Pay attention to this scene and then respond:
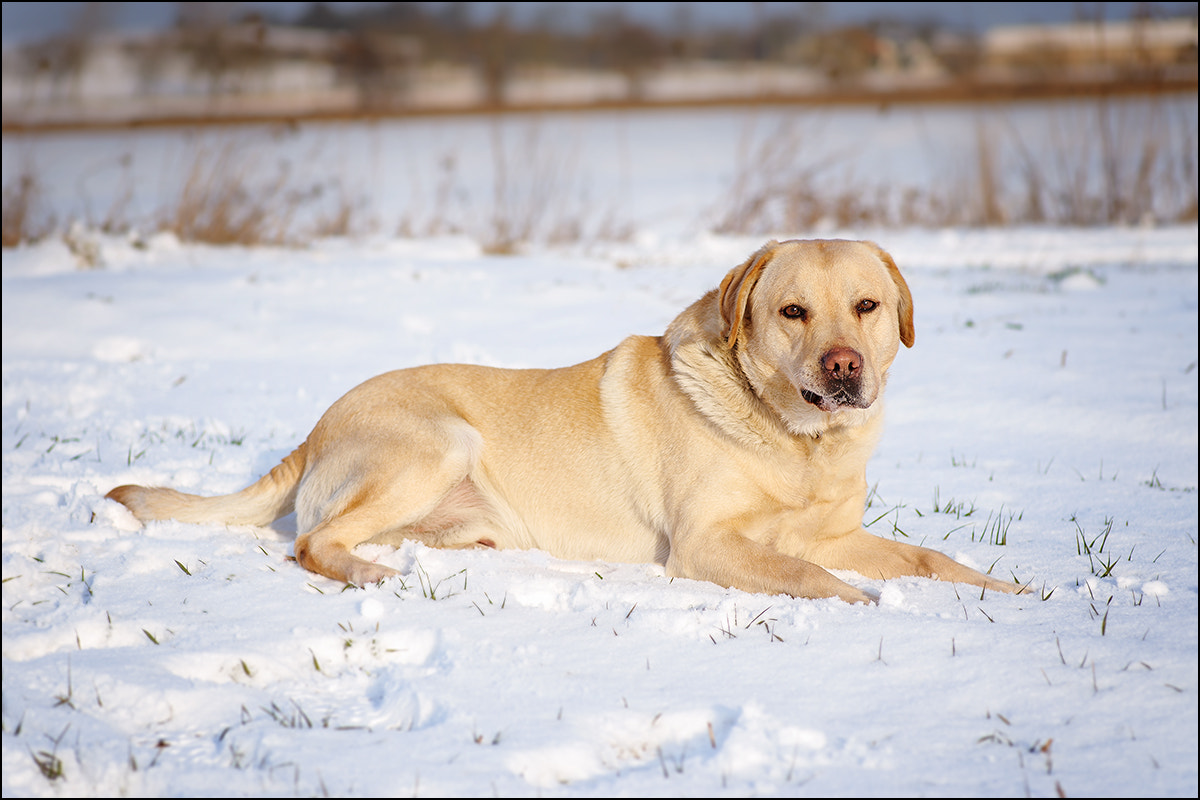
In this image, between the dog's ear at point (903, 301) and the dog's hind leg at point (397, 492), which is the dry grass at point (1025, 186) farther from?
the dog's hind leg at point (397, 492)

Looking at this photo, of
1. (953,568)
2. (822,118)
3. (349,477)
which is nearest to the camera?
(953,568)

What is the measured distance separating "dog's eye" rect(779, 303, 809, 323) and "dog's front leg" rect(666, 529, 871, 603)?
0.82 meters

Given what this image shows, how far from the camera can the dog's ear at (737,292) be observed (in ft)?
11.2

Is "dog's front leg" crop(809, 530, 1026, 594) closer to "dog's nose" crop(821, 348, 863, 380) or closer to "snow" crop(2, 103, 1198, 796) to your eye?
"snow" crop(2, 103, 1198, 796)

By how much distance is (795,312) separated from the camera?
3.34 metres

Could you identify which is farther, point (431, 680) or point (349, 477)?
point (349, 477)

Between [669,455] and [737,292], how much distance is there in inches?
27.0

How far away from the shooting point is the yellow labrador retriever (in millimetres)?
3268

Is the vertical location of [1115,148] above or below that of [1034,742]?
above

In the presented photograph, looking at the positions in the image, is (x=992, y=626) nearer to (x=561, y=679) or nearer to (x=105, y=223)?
(x=561, y=679)

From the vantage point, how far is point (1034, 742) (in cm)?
201

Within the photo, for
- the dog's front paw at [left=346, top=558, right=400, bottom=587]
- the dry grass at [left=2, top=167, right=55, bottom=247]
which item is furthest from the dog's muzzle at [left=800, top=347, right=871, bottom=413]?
the dry grass at [left=2, top=167, right=55, bottom=247]

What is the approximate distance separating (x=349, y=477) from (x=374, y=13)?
30776mm

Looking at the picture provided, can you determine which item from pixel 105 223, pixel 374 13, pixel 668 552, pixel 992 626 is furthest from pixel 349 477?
pixel 374 13
